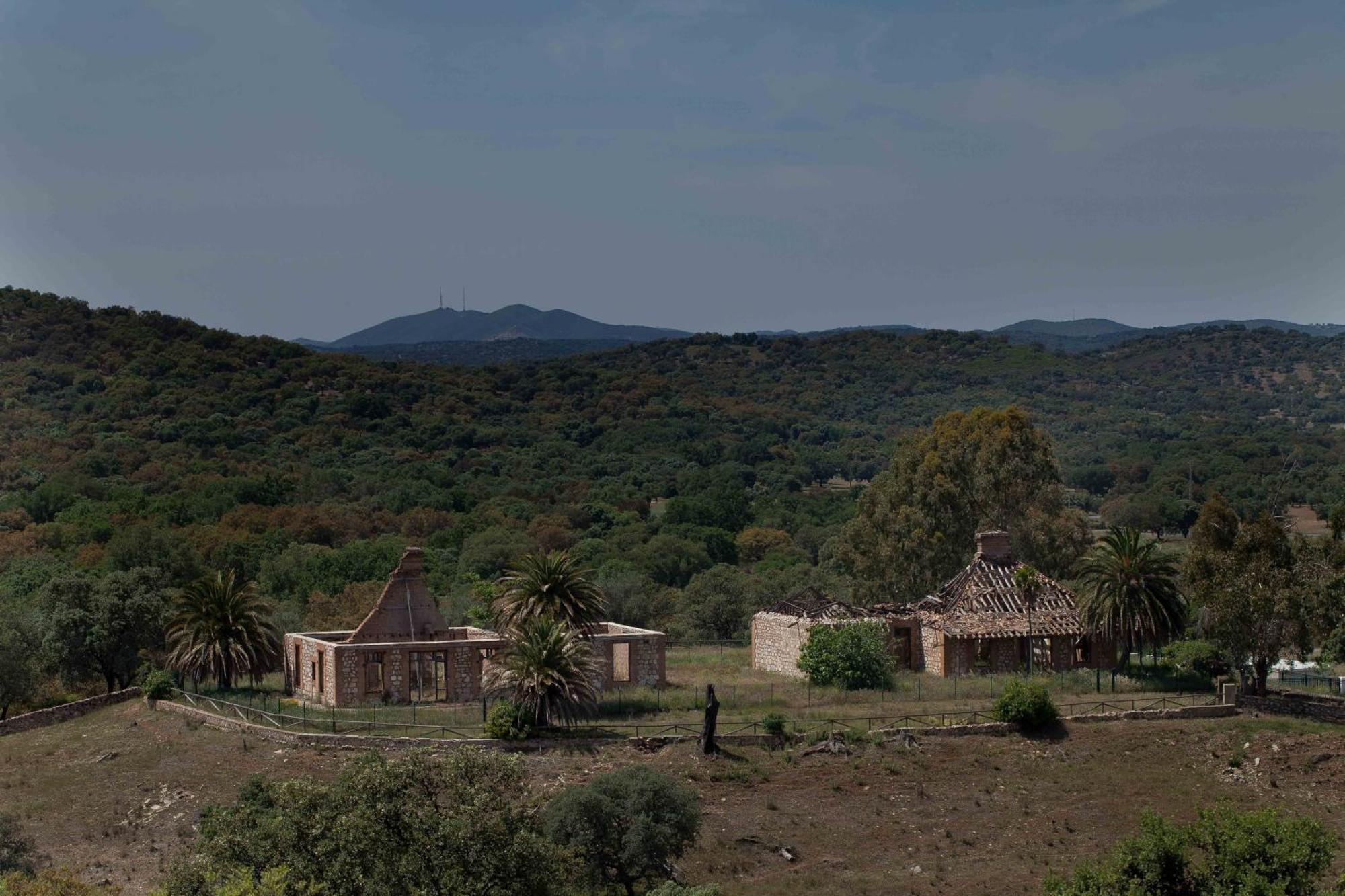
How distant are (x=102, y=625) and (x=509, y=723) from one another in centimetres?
1577

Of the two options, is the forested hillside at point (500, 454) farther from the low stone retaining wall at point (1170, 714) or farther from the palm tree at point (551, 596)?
the low stone retaining wall at point (1170, 714)

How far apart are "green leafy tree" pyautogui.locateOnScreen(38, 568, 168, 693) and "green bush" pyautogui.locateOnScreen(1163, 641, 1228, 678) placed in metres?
29.9

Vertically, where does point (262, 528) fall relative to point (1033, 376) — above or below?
below

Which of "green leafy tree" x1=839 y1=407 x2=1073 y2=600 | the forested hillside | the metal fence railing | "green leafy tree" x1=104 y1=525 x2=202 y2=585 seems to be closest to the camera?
the metal fence railing

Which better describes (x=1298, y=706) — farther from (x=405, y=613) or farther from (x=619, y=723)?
(x=405, y=613)

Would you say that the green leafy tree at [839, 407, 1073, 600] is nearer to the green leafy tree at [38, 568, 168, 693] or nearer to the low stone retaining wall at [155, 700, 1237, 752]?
the low stone retaining wall at [155, 700, 1237, 752]

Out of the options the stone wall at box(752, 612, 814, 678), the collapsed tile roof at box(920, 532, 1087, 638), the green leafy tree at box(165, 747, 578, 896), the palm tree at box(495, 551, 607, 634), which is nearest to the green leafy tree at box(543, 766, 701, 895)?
the green leafy tree at box(165, 747, 578, 896)

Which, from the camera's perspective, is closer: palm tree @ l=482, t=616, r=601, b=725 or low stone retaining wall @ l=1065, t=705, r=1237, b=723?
palm tree @ l=482, t=616, r=601, b=725

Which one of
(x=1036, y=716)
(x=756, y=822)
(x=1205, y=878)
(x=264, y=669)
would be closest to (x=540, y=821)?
(x=756, y=822)

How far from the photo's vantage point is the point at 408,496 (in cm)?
10319

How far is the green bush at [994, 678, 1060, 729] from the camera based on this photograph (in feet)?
127

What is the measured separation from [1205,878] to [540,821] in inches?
439

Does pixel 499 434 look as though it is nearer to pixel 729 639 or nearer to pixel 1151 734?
pixel 729 639

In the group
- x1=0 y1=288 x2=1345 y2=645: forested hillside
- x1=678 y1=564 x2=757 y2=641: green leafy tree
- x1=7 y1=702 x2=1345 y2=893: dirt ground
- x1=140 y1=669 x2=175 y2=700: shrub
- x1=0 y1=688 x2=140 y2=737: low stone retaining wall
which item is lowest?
x1=7 y1=702 x2=1345 y2=893: dirt ground
